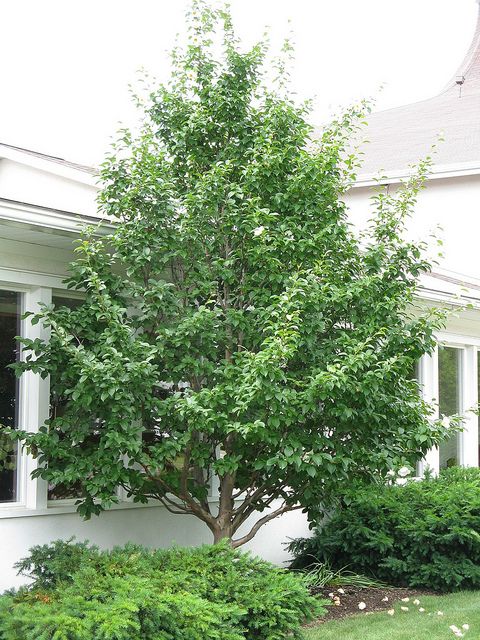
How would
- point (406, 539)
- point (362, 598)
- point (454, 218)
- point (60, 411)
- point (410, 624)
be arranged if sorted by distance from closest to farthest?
1. point (60, 411)
2. point (410, 624)
3. point (362, 598)
4. point (406, 539)
5. point (454, 218)

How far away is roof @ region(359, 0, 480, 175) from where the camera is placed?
739 inches

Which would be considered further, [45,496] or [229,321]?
[45,496]

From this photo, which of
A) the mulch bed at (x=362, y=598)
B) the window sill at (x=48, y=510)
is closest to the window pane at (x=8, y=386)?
the window sill at (x=48, y=510)

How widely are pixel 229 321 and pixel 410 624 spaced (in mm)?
3094

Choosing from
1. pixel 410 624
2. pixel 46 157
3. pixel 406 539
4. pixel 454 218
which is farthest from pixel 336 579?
pixel 454 218

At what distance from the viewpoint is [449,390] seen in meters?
12.4

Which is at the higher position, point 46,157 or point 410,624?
point 46,157

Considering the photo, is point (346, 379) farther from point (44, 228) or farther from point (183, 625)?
point (44, 228)

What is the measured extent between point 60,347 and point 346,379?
2167mm

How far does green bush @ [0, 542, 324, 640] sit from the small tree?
679 mm

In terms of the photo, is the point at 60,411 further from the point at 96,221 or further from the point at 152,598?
the point at 152,598

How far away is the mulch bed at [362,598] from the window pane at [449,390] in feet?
11.5

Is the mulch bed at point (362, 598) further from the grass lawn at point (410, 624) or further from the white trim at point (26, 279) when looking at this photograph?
the white trim at point (26, 279)

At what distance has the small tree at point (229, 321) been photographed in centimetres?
668
